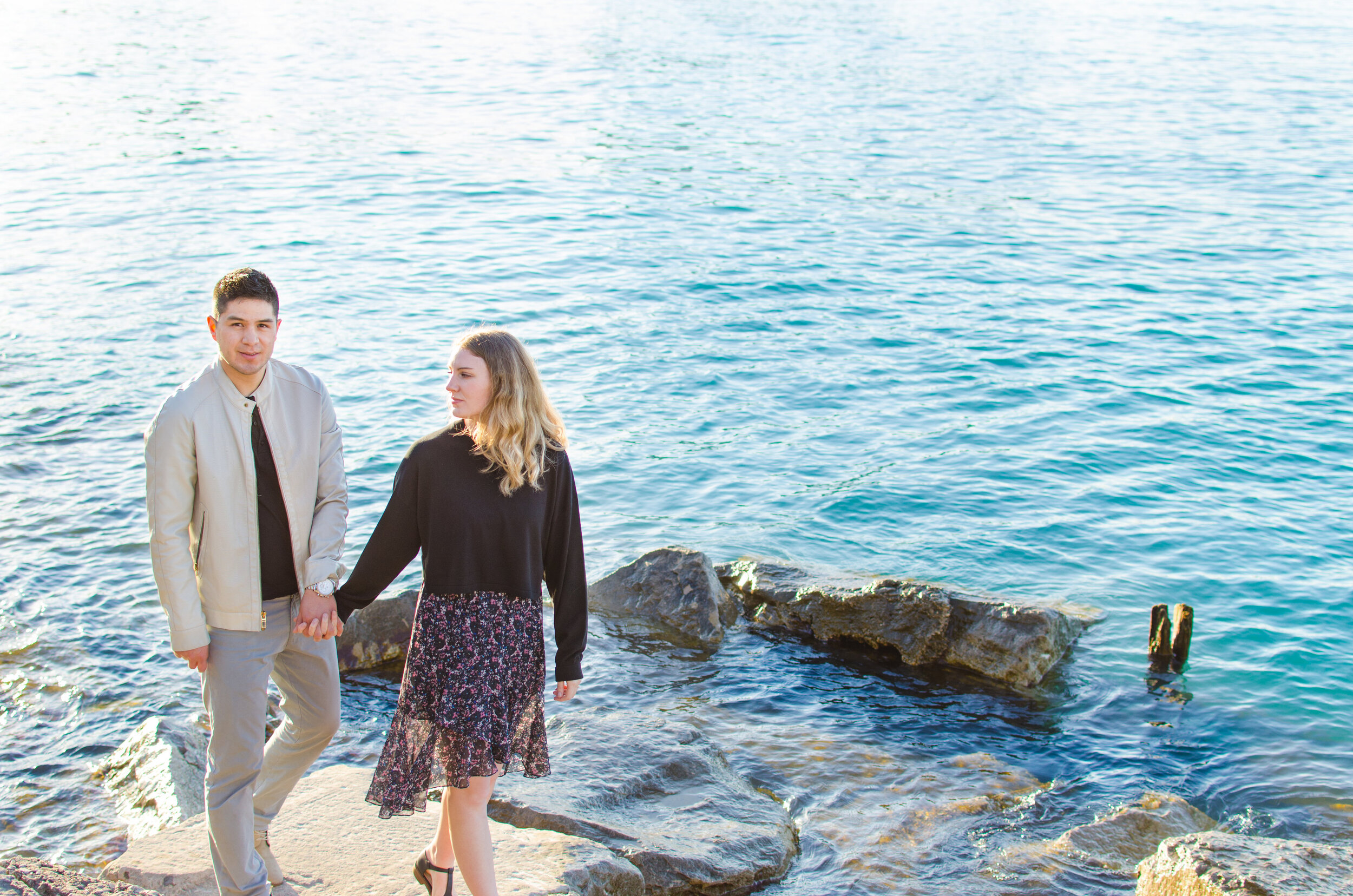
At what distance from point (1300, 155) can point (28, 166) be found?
2877 cm

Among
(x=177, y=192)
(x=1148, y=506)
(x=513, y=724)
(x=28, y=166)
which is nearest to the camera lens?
(x=513, y=724)

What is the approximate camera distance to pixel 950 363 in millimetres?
15273

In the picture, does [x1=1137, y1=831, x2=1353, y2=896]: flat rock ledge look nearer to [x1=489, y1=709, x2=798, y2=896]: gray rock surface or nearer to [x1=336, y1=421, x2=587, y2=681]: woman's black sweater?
[x1=489, y1=709, x2=798, y2=896]: gray rock surface

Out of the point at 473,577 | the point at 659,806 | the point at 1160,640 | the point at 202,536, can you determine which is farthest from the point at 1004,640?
the point at 202,536

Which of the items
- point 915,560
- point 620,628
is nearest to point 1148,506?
point 915,560

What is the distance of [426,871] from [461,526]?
1487mm

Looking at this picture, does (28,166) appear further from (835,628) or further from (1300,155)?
(1300,155)

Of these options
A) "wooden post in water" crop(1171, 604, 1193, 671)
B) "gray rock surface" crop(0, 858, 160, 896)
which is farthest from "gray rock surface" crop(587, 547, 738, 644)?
"gray rock surface" crop(0, 858, 160, 896)

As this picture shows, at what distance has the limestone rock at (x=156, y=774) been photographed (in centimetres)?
616

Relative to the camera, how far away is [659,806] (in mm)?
6160

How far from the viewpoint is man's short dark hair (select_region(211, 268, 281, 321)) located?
4.18 metres

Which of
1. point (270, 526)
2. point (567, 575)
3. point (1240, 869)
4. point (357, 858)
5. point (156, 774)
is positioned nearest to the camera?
point (270, 526)

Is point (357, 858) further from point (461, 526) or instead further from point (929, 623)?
point (929, 623)

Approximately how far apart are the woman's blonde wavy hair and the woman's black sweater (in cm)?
7
